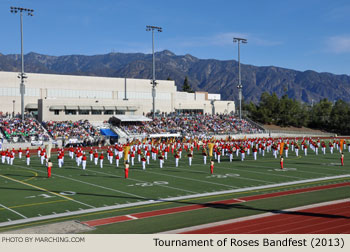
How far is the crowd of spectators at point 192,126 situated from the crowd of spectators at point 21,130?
36.0 ft

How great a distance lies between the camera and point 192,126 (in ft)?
185

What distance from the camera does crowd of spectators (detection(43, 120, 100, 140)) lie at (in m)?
45.7

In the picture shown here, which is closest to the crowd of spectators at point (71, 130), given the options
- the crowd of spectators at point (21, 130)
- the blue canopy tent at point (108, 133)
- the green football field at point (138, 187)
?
the blue canopy tent at point (108, 133)

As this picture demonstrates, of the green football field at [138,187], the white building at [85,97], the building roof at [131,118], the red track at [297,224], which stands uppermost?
→ the white building at [85,97]

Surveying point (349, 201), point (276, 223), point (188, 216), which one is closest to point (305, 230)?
point (276, 223)

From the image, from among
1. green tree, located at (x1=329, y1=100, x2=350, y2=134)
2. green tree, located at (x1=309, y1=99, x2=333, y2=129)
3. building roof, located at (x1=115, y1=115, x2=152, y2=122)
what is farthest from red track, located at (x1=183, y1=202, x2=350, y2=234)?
green tree, located at (x1=309, y1=99, x2=333, y2=129)

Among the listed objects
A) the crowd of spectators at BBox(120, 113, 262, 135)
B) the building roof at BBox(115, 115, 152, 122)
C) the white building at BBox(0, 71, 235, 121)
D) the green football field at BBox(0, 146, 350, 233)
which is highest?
the white building at BBox(0, 71, 235, 121)

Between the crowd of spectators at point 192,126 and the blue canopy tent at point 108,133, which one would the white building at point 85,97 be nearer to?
the crowd of spectators at point 192,126

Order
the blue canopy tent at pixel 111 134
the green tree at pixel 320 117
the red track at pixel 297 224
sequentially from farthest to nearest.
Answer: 1. the green tree at pixel 320 117
2. the blue canopy tent at pixel 111 134
3. the red track at pixel 297 224

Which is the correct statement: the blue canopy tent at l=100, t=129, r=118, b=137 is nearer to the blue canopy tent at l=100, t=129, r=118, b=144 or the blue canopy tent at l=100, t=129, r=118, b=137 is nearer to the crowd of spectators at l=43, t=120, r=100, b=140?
the blue canopy tent at l=100, t=129, r=118, b=144

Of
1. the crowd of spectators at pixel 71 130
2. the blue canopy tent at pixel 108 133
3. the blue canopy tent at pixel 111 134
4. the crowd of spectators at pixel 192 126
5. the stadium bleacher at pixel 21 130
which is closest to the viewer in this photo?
the stadium bleacher at pixel 21 130

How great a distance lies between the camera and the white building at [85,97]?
52781 millimetres

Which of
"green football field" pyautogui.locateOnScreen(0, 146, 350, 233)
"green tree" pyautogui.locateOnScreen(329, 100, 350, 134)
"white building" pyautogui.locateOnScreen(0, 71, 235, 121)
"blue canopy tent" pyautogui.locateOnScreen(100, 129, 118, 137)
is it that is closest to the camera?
"green football field" pyautogui.locateOnScreen(0, 146, 350, 233)

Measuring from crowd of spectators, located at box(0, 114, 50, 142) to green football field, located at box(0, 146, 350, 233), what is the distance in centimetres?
1442
